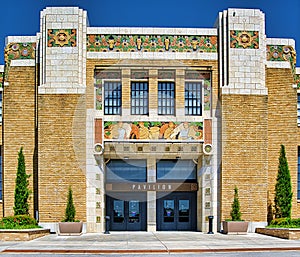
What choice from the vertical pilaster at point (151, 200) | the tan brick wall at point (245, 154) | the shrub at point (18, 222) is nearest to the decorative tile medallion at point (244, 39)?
the tan brick wall at point (245, 154)

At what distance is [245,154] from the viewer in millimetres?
29031

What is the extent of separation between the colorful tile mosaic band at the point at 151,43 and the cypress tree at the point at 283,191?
6498mm

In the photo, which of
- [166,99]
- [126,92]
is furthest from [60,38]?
[166,99]

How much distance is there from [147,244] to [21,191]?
31.4 feet

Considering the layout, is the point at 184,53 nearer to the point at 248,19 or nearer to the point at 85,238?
the point at 248,19

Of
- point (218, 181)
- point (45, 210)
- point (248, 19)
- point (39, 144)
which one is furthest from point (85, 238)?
point (248, 19)

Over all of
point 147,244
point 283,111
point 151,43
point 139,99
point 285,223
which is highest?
point 151,43

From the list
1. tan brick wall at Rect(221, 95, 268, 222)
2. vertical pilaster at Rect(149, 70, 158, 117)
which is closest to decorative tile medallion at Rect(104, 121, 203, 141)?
vertical pilaster at Rect(149, 70, 158, 117)

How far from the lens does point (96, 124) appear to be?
95.9 feet

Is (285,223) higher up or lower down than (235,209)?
lower down

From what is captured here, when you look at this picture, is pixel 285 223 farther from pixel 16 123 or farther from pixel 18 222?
pixel 16 123

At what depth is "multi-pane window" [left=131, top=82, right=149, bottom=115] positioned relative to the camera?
29797 millimetres

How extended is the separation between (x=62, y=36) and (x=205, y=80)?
741cm

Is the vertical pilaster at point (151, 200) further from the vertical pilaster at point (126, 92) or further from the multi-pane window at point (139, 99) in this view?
the vertical pilaster at point (126, 92)
